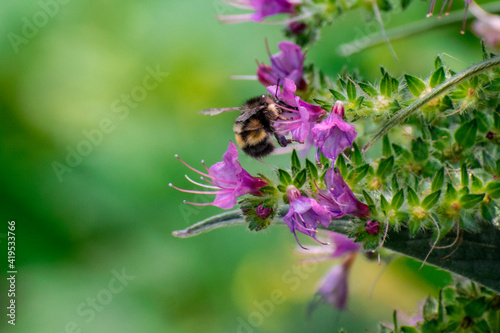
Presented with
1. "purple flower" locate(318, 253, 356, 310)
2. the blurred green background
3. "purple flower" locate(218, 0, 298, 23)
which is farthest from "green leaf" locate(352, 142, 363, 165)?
the blurred green background

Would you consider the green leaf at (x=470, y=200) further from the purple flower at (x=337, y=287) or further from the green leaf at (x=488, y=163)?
the purple flower at (x=337, y=287)

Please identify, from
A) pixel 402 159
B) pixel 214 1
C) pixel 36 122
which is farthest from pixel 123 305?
pixel 402 159

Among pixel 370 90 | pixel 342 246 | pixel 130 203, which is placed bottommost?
pixel 130 203

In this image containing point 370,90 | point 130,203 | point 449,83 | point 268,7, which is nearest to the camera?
point 449,83

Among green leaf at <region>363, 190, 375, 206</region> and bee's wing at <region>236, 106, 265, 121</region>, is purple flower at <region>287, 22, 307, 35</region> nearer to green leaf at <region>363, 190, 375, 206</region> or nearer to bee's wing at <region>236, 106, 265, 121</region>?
bee's wing at <region>236, 106, 265, 121</region>

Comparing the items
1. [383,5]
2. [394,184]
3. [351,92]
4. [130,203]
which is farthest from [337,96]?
[130,203]

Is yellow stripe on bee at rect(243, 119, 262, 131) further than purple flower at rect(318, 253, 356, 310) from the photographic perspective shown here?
No

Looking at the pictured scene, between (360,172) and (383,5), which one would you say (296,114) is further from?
(383,5)
